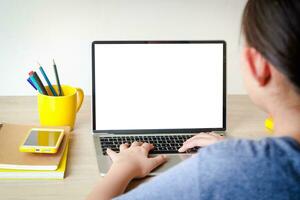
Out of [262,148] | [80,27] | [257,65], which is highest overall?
[80,27]

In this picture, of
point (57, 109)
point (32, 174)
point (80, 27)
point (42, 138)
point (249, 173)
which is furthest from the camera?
point (80, 27)

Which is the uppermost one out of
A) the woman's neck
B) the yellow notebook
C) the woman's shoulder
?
the woman's neck

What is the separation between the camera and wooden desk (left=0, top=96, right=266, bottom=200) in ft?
3.03

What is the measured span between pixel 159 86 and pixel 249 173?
0.65 meters

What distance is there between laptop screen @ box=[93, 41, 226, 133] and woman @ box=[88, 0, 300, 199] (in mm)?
532

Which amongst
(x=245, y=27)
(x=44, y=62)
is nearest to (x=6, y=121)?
(x=44, y=62)

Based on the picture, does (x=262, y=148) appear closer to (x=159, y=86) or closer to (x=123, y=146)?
(x=123, y=146)

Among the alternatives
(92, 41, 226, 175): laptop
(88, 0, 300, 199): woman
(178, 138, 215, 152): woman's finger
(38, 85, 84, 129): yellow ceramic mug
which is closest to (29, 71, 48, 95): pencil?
(38, 85, 84, 129): yellow ceramic mug

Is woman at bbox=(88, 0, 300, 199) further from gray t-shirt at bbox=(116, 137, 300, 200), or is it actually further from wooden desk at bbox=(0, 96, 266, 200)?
wooden desk at bbox=(0, 96, 266, 200)

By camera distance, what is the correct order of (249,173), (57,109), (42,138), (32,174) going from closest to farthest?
1. (249,173)
2. (32,174)
3. (42,138)
4. (57,109)

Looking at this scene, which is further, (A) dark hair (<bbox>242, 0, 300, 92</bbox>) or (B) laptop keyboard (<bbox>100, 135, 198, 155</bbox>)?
(B) laptop keyboard (<bbox>100, 135, 198, 155</bbox>)

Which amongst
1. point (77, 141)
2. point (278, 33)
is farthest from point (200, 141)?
point (278, 33)

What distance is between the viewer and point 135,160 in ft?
3.32

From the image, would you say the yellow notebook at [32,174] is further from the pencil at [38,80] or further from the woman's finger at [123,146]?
the pencil at [38,80]
